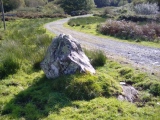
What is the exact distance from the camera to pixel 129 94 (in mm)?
7070

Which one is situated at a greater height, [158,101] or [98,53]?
[98,53]

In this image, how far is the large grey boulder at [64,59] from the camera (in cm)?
752

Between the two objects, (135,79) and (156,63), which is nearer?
(135,79)

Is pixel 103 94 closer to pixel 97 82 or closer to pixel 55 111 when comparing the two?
pixel 97 82

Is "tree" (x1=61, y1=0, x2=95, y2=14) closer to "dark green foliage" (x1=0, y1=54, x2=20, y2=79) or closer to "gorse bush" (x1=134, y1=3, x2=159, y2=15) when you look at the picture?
"gorse bush" (x1=134, y1=3, x2=159, y2=15)

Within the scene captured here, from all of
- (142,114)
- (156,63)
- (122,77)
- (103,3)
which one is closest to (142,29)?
(156,63)

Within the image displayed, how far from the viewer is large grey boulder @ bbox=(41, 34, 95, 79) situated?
296 inches

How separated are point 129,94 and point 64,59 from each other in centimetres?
242

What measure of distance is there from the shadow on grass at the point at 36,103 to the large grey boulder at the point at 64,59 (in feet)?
1.64

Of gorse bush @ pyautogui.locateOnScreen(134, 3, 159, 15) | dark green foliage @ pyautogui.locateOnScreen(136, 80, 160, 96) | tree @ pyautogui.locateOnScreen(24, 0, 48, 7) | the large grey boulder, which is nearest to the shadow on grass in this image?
the large grey boulder

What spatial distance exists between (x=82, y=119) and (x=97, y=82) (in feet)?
5.57

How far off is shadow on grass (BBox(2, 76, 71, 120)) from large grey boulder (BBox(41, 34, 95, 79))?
1.64ft

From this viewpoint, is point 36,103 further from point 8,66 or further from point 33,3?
point 33,3

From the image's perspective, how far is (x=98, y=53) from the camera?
393 inches
